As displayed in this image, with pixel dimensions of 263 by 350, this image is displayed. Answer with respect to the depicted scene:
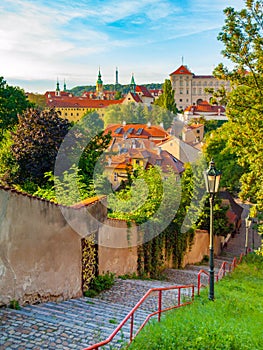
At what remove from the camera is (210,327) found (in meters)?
6.45

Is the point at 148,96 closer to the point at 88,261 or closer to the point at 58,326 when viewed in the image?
the point at 88,261

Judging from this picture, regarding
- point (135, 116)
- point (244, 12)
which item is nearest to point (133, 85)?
point (135, 116)

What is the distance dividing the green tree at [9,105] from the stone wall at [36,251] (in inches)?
1006

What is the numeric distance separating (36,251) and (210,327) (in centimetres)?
355

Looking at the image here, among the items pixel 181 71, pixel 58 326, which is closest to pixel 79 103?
pixel 181 71

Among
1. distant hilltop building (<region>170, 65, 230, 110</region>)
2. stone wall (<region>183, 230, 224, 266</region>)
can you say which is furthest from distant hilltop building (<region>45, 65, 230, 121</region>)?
stone wall (<region>183, 230, 224, 266</region>)

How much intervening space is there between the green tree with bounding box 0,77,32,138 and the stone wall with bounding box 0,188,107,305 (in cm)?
2556

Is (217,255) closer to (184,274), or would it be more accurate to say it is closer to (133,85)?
(184,274)

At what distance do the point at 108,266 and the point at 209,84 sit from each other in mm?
146842

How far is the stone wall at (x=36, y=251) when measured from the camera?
739cm

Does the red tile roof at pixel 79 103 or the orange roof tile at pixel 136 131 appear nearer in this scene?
the orange roof tile at pixel 136 131

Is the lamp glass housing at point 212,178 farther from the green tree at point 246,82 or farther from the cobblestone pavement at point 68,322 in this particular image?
the green tree at point 246,82

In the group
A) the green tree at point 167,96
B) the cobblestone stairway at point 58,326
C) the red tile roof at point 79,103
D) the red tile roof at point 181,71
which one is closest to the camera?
the cobblestone stairway at point 58,326

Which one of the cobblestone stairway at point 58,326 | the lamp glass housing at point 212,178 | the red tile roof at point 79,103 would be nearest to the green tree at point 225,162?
the lamp glass housing at point 212,178
